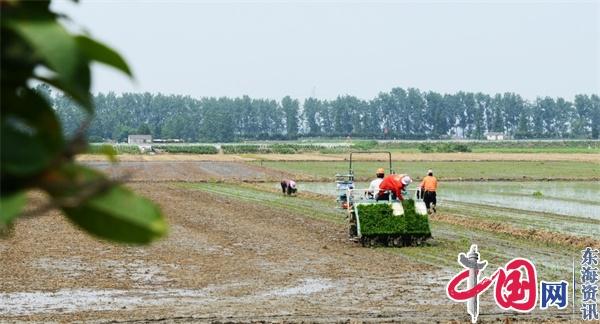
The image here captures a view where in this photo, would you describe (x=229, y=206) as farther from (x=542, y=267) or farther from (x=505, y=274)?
(x=505, y=274)

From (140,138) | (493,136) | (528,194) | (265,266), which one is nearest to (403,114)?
(493,136)

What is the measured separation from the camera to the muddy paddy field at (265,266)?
11375 mm

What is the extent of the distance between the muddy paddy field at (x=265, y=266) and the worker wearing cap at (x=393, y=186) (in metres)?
1.11

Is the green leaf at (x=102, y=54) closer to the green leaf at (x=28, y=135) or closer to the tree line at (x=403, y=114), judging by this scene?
the green leaf at (x=28, y=135)

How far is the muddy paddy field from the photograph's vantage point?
11375 mm

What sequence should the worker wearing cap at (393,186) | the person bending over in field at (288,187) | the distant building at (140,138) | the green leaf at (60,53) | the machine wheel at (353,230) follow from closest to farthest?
the green leaf at (60,53) < the worker wearing cap at (393,186) < the machine wheel at (353,230) < the person bending over in field at (288,187) < the distant building at (140,138)

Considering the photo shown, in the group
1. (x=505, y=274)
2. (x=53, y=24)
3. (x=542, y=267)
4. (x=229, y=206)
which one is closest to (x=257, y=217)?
(x=229, y=206)

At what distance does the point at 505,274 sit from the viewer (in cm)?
1095

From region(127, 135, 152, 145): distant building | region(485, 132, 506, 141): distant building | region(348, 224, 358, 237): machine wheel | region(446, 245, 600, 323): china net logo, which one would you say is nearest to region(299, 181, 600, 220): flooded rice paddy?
region(348, 224, 358, 237): machine wheel

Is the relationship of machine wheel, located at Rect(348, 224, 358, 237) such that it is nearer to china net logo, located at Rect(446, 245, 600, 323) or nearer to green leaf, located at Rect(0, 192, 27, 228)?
china net logo, located at Rect(446, 245, 600, 323)

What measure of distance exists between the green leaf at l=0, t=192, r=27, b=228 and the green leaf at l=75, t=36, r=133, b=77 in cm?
14

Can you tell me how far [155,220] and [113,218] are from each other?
4 cm

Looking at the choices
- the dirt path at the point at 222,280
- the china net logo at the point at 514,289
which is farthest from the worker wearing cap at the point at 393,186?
the china net logo at the point at 514,289

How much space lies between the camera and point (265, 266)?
616 inches
